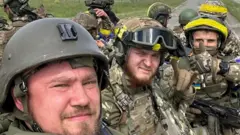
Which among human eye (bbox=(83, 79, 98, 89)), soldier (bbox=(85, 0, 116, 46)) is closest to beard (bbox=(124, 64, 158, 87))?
human eye (bbox=(83, 79, 98, 89))

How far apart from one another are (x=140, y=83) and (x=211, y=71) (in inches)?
55.3

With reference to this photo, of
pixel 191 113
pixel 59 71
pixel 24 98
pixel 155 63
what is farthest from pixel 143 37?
pixel 191 113

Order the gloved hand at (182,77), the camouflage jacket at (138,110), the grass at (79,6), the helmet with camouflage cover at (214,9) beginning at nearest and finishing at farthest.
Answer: the camouflage jacket at (138,110) → the gloved hand at (182,77) → the helmet with camouflage cover at (214,9) → the grass at (79,6)

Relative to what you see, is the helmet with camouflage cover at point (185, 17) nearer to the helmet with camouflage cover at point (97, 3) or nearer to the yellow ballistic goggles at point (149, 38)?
the helmet with camouflage cover at point (97, 3)

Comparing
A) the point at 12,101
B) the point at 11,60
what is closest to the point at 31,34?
the point at 11,60

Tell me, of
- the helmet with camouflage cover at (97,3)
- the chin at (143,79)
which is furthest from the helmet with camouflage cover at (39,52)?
the helmet with camouflage cover at (97,3)

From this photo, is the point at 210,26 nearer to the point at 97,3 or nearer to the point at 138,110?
the point at 138,110

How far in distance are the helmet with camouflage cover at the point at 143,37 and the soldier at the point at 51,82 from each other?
1069 millimetres

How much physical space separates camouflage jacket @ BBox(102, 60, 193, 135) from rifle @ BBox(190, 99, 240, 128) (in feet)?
3.58

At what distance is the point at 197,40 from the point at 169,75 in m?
0.86

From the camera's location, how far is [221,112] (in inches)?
210

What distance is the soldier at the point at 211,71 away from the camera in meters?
4.88

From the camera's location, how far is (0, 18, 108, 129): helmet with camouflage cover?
2.61 metres

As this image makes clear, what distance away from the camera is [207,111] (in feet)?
17.4
